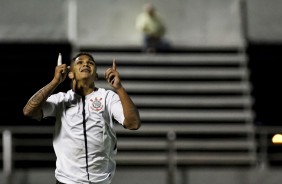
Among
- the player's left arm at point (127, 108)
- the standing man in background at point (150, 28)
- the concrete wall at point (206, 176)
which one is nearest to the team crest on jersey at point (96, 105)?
the player's left arm at point (127, 108)

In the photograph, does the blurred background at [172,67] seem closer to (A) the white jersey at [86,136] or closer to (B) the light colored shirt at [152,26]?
(B) the light colored shirt at [152,26]

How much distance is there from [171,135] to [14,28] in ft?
14.1

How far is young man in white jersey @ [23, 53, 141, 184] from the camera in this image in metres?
6.36

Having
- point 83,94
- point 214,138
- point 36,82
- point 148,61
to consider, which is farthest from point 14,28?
point 83,94

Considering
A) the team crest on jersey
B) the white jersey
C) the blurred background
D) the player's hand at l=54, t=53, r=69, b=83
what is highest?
the blurred background

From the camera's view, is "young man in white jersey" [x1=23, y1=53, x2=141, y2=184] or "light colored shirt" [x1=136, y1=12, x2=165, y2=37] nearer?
"young man in white jersey" [x1=23, y1=53, x2=141, y2=184]

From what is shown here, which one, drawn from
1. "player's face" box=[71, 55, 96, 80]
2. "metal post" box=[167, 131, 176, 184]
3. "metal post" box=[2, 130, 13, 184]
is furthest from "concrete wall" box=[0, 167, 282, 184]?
"player's face" box=[71, 55, 96, 80]

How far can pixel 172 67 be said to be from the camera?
1620 cm

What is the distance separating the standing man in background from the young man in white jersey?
29.7 ft

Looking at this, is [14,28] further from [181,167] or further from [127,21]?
[181,167]

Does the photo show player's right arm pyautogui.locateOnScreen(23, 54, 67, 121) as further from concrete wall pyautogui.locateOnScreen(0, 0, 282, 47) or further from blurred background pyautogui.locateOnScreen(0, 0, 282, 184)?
concrete wall pyautogui.locateOnScreen(0, 0, 282, 47)

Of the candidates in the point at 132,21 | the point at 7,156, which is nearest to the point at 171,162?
the point at 7,156

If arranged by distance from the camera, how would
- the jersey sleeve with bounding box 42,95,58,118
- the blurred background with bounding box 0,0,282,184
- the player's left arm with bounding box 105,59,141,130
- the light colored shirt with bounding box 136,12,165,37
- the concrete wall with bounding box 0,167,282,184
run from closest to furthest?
1. the player's left arm with bounding box 105,59,141,130
2. the jersey sleeve with bounding box 42,95,58,118
3. the concrete wall with bounding box 0,167,282,184
4. the blurred background with bounding box 0,0,282,184
5. the light colored shirt with bounding box 136,12,165,37

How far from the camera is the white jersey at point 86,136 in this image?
6371 millimetres
